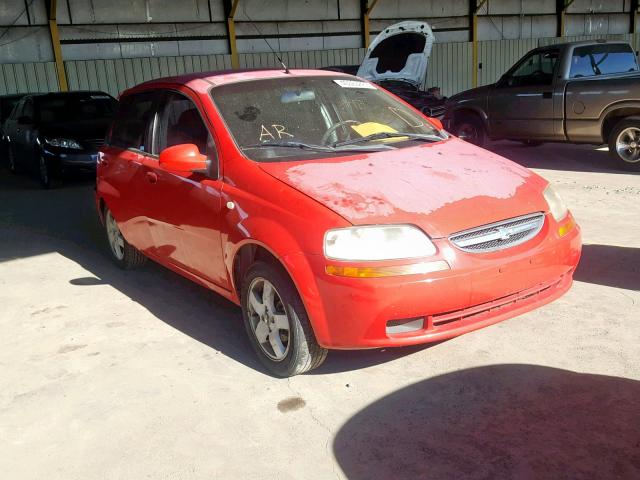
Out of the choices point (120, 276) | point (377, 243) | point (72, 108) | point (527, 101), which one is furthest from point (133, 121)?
point (527, 101)

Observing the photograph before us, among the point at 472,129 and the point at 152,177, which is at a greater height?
the point at 152,177

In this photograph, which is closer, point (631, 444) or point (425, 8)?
point (631, 444)

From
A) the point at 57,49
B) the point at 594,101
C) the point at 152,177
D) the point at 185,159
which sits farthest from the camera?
the point at 57,49

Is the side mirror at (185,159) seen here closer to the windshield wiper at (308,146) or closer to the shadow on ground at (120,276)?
the windshield wiper at (308,146)

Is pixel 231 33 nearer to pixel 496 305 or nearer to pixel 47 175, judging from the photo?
pixel 47 175

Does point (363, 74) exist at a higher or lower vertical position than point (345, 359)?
higher

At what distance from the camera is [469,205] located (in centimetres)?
330

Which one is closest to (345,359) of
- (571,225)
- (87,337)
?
(571,225)

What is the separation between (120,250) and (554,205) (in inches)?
143

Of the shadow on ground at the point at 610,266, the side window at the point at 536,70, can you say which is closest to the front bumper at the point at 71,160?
the side window at the point at 536,70

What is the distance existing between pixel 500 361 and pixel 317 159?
1494 millimetres

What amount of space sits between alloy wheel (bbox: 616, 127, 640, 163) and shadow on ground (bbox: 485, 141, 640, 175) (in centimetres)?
21

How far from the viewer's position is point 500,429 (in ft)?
9.45

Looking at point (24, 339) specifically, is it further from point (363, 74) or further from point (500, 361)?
point (363, 74)
